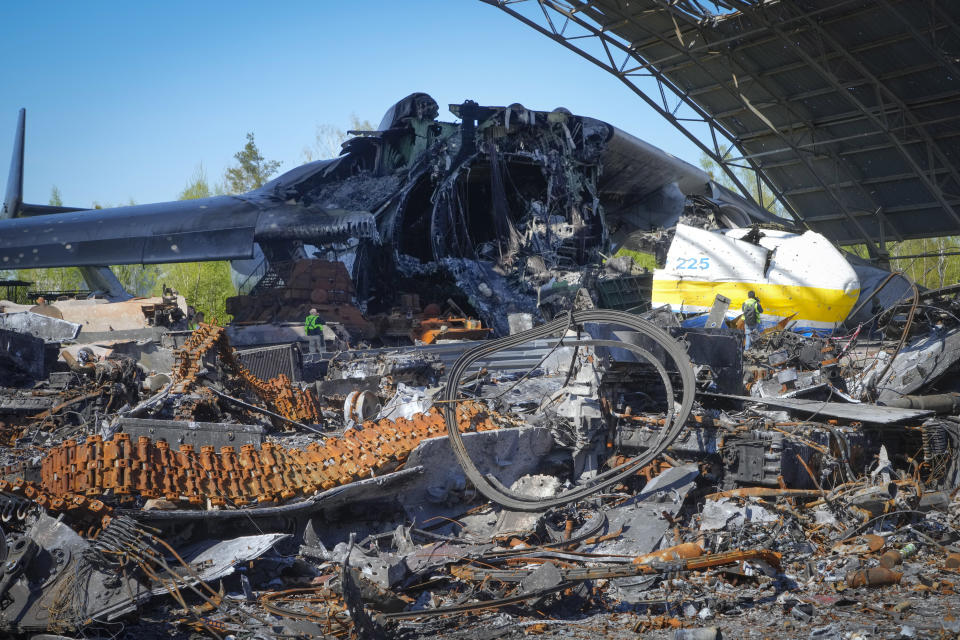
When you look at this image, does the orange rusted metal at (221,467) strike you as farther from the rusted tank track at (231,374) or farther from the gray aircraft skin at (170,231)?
the gray aircraft skin at (170,231)

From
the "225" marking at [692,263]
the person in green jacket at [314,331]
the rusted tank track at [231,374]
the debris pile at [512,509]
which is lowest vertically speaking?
the debris pile at [512,509]

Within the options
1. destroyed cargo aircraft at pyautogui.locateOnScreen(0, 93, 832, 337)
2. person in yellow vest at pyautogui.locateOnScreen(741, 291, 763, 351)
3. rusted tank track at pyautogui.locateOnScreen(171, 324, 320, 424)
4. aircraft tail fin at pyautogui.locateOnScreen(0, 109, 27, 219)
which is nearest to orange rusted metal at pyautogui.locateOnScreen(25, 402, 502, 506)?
rusted tank track at pyautogui.locateOnScreen(171, 324, 320, 424)

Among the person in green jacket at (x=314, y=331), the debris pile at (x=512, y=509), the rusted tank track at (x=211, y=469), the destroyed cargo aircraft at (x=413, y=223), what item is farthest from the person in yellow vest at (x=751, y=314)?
the rusted tank track at (x=211, y=469)

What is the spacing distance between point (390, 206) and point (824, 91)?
1129cm

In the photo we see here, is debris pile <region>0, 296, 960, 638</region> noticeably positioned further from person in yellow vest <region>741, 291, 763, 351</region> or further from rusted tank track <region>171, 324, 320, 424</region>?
person in yellow vest <region>741, 291, 763, 351</region>

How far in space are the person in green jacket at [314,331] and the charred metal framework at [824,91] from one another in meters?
8.05

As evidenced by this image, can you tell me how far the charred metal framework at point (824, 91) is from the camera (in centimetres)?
1703

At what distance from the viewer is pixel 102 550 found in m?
5.00

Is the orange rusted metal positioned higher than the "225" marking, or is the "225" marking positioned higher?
the "225" marking

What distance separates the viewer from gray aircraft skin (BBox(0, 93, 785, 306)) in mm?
18312

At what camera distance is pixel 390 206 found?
19.0 meters

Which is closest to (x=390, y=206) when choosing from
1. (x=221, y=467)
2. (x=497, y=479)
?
(x=497, y=479)

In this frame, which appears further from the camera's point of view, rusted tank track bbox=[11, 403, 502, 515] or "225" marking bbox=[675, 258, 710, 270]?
"225" marking bbox=[675, 258, 710, 270]

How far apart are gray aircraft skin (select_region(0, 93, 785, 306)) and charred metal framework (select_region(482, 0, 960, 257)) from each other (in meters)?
2.42
